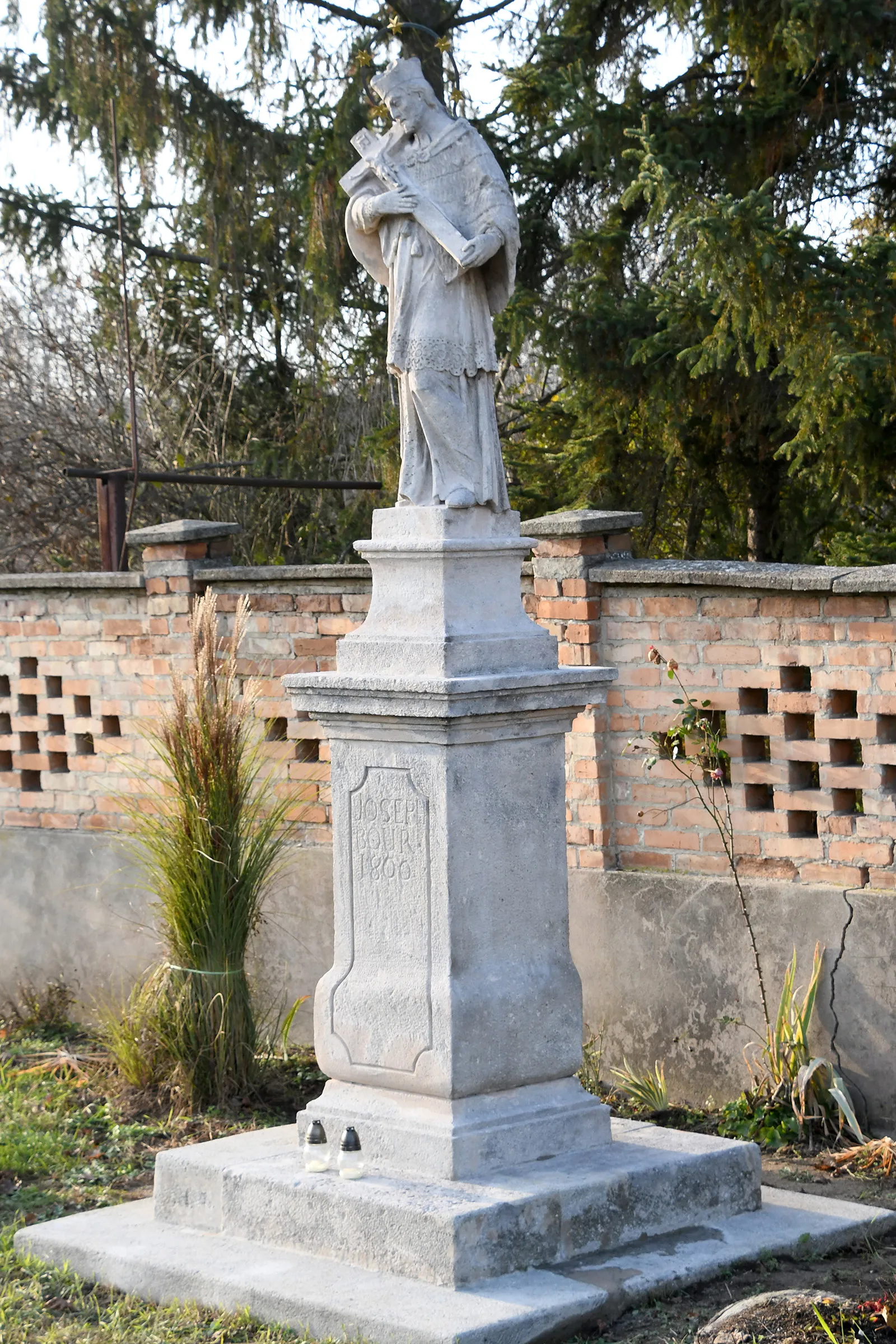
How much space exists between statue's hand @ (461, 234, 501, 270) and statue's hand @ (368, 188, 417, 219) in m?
0.21

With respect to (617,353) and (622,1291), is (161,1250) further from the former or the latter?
(617,353)

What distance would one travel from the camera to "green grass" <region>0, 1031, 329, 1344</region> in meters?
4.82

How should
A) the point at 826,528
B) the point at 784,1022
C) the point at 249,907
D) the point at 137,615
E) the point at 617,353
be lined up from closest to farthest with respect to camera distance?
the point at 784,1022 → the point at 249,907 → the point at 137,615 → the point at 617,353 → the point at 826,528

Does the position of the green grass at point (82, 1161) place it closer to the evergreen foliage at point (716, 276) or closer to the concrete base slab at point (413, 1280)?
the concrete base slab at point (413, 1280)

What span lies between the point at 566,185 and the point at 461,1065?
6.56 m

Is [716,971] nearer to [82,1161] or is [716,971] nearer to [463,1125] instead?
[463,1125]

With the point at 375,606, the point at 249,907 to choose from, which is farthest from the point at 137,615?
the point at 375,606

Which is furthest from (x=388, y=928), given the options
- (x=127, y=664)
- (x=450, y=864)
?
(x=127, y=664)

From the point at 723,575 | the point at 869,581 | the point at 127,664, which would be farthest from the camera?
the point at 127,664

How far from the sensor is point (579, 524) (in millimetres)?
6742

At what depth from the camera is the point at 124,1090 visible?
7148 millimetres

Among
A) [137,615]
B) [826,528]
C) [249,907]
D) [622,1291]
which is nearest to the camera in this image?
[622,1291]

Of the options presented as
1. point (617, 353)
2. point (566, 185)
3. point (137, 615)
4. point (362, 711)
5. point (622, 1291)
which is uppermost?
point (566, 185)

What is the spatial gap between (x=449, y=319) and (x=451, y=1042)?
203cm
